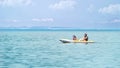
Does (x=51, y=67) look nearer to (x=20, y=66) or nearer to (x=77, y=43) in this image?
(x=20, y=66)

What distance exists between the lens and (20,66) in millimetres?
25797

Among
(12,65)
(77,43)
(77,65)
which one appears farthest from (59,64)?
(77,43)

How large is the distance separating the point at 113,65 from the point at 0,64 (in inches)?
337

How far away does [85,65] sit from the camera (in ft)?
86.0

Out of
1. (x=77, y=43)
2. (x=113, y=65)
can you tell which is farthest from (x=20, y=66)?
(x=77, y=43)

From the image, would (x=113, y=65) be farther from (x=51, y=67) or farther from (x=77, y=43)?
(x=77, y=43)

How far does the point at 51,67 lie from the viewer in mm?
25203

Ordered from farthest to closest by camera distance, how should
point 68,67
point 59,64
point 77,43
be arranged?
1. point 77,43
2. point 59,64
3. point 68,67

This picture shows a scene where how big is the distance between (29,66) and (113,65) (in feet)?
20.6

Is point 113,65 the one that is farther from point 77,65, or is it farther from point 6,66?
point 6,66

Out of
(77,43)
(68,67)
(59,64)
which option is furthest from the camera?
(77,43)

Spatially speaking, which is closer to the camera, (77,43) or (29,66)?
(29,66)

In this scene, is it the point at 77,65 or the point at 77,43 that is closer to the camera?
the point at 77,65

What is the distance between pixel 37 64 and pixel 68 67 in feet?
9.55
